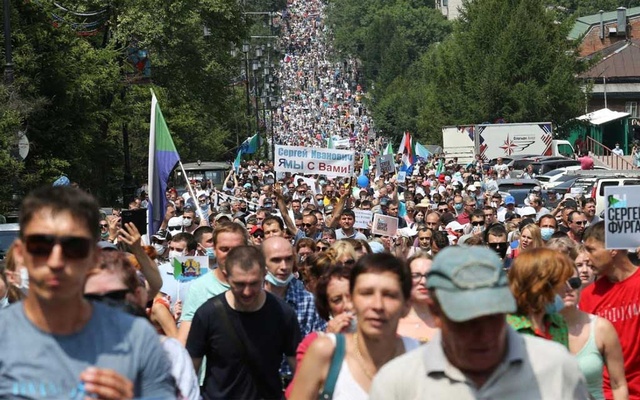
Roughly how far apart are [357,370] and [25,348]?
1685mm

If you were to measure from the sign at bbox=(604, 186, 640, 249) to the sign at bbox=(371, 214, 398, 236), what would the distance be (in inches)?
290

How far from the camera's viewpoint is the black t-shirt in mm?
7066

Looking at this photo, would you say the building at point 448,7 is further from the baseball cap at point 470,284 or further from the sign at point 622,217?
the baseball cap at point 470,284

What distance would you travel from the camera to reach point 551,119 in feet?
220

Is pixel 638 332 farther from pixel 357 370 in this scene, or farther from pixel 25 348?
pixel 25 348

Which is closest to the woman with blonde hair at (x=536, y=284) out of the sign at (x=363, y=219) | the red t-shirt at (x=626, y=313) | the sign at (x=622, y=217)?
the red t-shirt at (x=626, y=313)

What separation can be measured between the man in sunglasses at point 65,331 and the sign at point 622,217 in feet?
14.5

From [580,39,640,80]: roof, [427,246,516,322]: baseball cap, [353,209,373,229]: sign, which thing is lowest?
[353,209,373,229]: sign

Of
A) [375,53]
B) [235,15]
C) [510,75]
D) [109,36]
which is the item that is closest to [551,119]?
[510,75]

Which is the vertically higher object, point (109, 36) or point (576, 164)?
point (109, 36)

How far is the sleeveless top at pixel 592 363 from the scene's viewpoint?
6.05 m

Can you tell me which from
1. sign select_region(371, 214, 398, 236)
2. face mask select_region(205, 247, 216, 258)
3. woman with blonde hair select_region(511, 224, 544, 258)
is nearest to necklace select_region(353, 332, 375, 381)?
woman with blonde hair select_region(511, 224, 544, 258)

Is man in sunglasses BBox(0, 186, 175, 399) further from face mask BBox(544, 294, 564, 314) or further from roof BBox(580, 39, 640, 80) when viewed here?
roof BBox(580, 39, 640, 80)

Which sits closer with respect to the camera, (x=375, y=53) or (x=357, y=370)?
(x=357, y=370)
